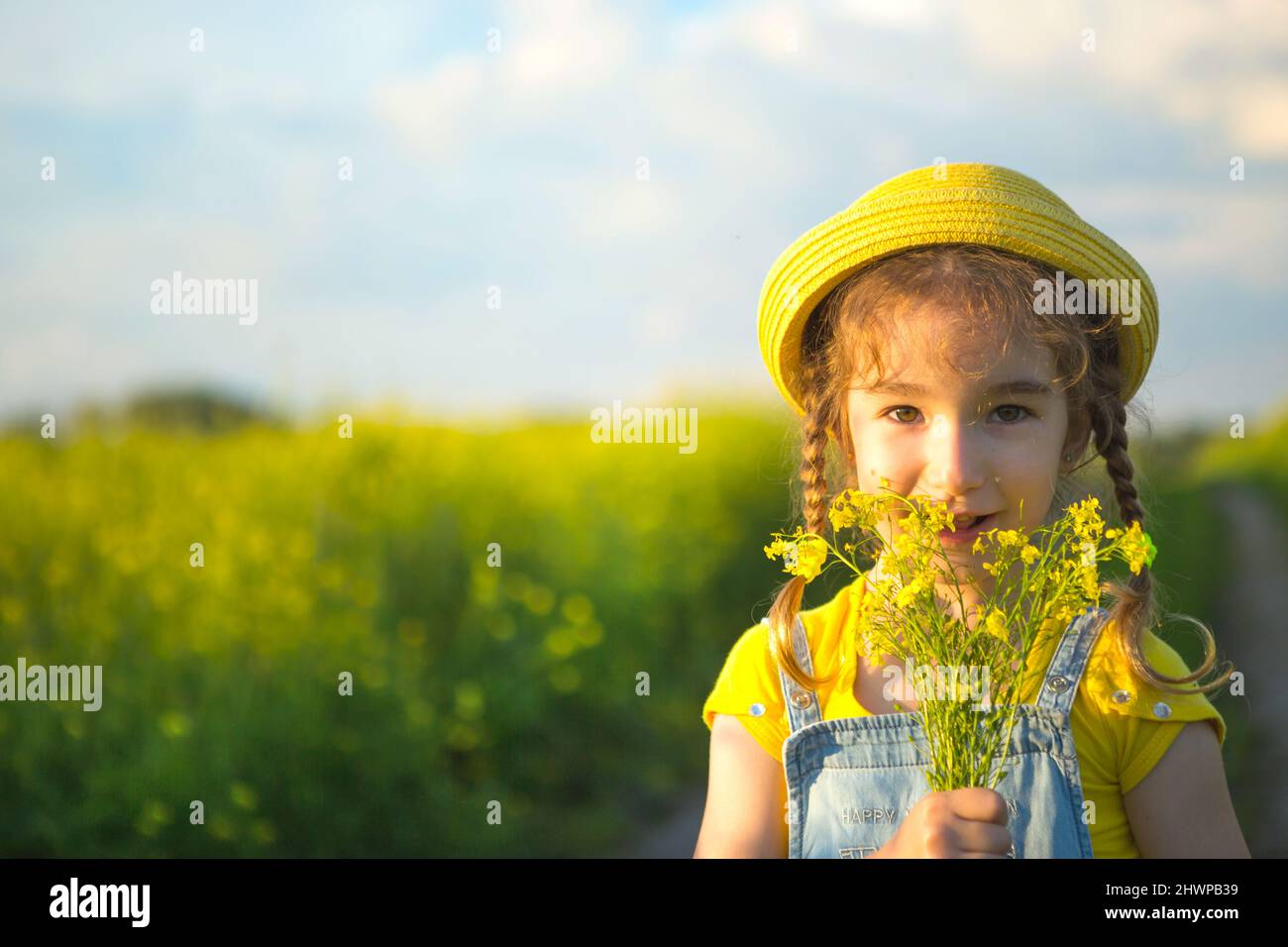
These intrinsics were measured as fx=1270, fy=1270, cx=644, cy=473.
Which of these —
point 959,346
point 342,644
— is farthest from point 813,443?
point 342,644

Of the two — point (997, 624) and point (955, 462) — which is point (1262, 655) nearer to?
point (955, 462)

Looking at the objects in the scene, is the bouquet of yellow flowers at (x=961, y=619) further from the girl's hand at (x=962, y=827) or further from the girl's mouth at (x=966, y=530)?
the girl's mouth at (x=966, y=530)

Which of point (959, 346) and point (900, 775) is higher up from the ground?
point (959, 346)

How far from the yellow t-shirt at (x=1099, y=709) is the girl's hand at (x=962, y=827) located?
1.41 ft

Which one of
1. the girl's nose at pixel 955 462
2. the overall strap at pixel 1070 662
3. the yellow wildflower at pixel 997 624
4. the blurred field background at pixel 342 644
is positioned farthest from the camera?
the blurred field background at pixel 342 644

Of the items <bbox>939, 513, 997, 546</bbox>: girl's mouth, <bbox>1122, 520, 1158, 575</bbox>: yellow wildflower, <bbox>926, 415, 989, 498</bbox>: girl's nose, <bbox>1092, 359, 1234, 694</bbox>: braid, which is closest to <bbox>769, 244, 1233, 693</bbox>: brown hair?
<bbox>1092, 359, 1234, 694</bbox>: braid

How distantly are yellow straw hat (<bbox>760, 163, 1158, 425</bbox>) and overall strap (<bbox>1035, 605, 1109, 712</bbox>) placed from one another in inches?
16.9

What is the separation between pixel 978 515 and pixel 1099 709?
370 millimetres

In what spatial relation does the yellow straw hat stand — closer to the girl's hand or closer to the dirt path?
the girl's hand

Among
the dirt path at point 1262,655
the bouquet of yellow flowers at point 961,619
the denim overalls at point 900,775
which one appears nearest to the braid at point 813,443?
the denim overalls at point 900,775

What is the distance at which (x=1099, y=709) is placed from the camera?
1.98 metres

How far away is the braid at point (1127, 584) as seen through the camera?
1944 millimetres

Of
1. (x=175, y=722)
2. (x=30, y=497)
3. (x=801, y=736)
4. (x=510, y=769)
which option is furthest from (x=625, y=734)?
(x=801, y=736)

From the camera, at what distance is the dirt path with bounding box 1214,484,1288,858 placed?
555cm
